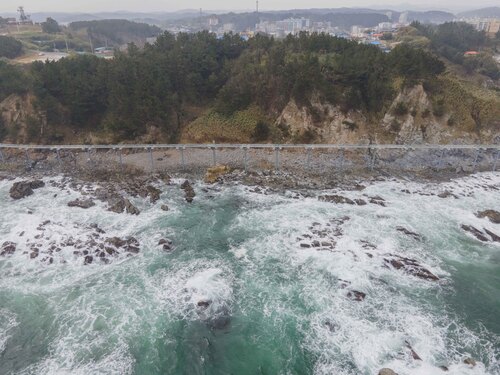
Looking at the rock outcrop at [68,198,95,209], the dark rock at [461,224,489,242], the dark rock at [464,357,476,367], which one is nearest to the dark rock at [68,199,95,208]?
the rock outcrop at [68,198,95,209]

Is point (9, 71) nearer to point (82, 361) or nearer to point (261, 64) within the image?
point (261, 64)

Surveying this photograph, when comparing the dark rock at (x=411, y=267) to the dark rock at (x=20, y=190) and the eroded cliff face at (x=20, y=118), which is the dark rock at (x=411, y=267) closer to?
the dark rock at (x=20, y=190)

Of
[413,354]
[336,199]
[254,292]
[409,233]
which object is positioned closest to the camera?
[413,354]

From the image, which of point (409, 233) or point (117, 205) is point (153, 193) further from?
point (409, 233)

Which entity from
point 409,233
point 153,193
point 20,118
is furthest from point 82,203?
point 409,233

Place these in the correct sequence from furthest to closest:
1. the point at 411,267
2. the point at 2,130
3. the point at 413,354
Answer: the point at 2,130
the point at 411,267
the point at 413,354

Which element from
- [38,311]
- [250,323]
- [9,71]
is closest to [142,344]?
[250,323]

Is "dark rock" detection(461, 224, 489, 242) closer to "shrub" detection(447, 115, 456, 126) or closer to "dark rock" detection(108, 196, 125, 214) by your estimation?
"shrub" detection(447, 115, 456, 126)
